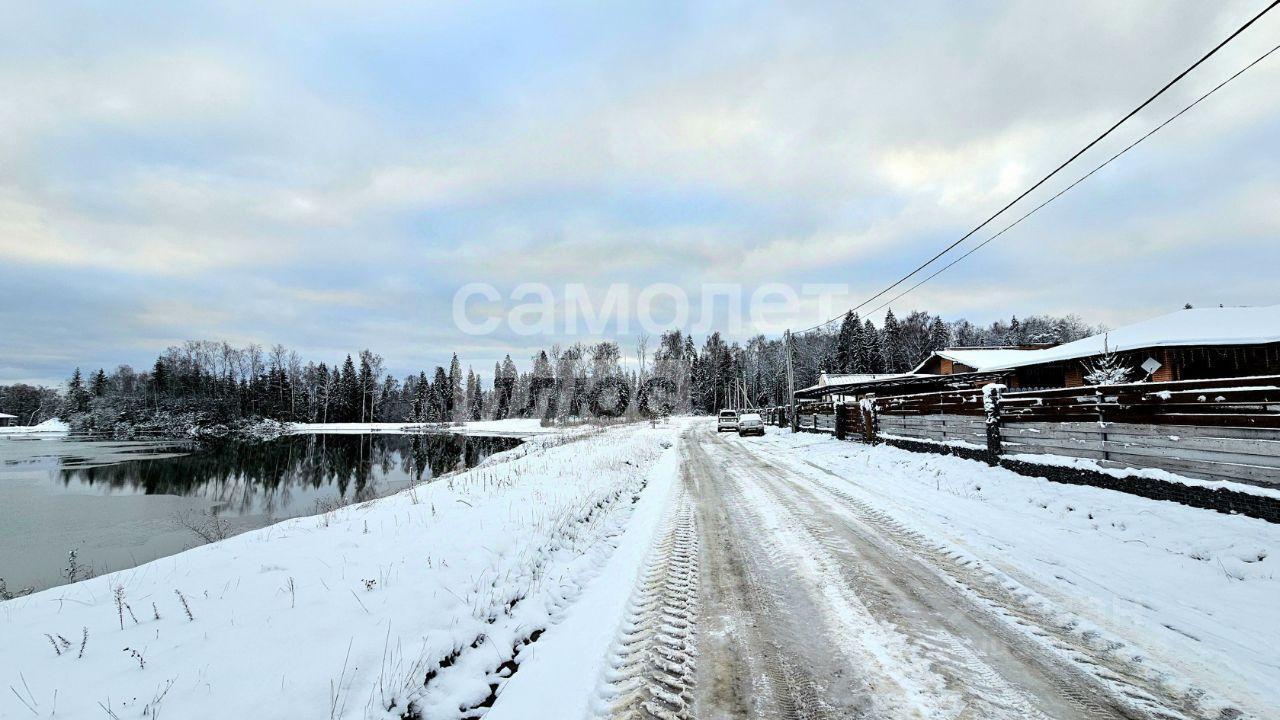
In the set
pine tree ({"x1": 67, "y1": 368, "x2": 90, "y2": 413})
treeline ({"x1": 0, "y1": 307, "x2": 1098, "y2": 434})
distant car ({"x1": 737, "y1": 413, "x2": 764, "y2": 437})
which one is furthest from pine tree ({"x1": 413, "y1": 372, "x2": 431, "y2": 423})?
distant car ({"x1": 737, "y1": 413, "x2": 764, "y2": 437})

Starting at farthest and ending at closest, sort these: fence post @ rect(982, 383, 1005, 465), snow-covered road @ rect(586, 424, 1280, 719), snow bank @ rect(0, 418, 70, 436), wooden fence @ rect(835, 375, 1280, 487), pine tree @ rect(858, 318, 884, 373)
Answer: snow bank @ rect(0, 418, 70, 436), pine tree @ rect(858, 318, 884, 373), fence post @ rect(982, 383, 1005, 465), wooden fence @ rect(835, 375, 1280, 487), snow-covered road @ rect(586, 424, 1280, 719)

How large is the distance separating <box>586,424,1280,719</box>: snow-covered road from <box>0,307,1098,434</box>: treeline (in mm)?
52897

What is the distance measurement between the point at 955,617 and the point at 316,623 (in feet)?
18.0

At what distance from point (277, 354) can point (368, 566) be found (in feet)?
317

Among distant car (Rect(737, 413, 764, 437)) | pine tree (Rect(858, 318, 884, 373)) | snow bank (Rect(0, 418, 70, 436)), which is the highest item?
pine tree (Rect(858, 318, 884, 373))

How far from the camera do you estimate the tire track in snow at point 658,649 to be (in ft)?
10.00

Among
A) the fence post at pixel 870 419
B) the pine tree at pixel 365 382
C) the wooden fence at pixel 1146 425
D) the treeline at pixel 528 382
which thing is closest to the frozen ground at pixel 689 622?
the wooden fence at pixel 1146 425

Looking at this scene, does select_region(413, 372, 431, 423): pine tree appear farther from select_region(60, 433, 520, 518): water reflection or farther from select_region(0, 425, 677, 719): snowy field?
select_region(0, 425, 677, 719): snowy field

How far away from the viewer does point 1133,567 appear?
17.9 ft

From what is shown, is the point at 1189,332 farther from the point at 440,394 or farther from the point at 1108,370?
the point at 440,394

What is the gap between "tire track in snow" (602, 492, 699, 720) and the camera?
305cm

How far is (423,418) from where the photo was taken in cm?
7794

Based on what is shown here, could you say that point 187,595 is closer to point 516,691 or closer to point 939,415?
point 516,691

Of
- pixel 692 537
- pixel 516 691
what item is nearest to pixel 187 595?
pixel 516 691
